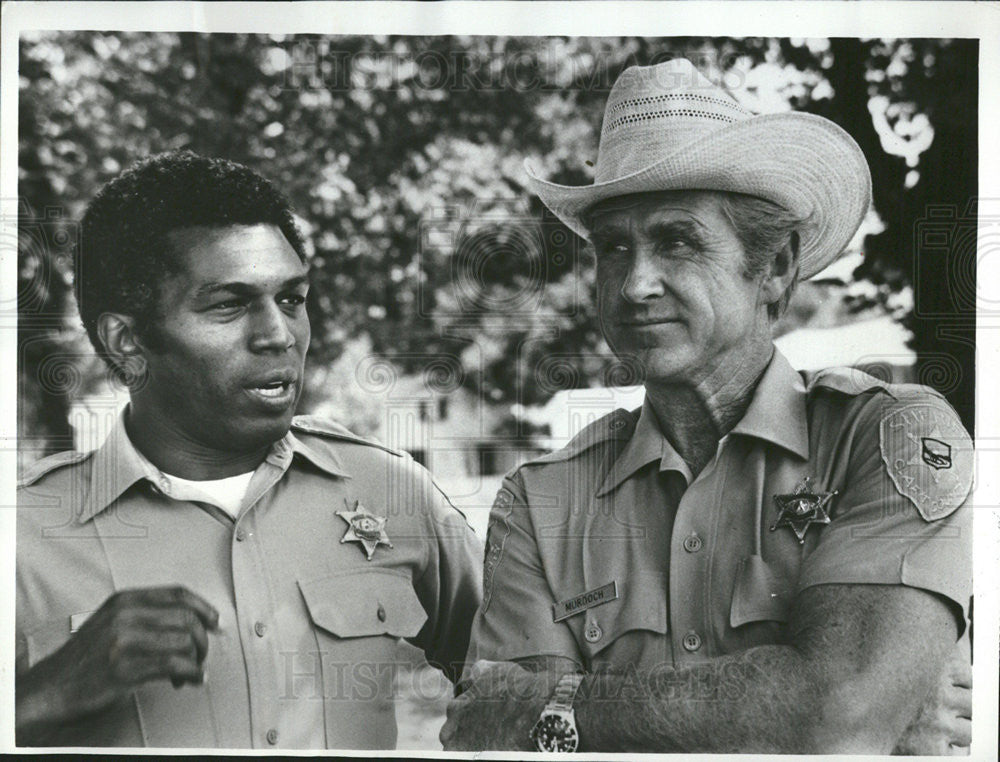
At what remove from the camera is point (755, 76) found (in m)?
4.53

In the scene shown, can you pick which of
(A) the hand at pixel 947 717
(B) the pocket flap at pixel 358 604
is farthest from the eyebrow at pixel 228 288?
(A) the hand at pixel 947 717

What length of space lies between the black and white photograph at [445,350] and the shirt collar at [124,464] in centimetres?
1

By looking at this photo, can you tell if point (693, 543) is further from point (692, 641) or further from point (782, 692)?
point (782, 692)

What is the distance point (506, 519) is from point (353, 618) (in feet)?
2.37

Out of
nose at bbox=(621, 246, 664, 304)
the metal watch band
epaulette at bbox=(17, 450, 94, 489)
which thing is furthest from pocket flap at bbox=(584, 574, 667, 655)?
epaulette at bbox=(17, 450, 94, 489)

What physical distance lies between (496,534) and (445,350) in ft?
2.49

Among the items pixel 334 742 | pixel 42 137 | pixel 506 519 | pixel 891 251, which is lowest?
pixel 334 742

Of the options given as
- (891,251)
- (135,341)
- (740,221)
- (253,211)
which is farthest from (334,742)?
(891,251)

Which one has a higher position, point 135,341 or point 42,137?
point 42,137

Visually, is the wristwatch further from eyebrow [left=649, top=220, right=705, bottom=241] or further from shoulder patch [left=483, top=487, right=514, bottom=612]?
eyebrow [left=649, top=220, right=705, bottom=241]

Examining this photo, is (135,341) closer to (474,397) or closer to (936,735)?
(474,397)

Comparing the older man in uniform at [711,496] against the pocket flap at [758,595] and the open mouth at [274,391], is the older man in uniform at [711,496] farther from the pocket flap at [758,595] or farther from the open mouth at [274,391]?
the open mouth at [274,391]

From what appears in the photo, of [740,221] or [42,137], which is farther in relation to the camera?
[42,137]

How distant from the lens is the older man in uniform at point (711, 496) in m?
4.28
